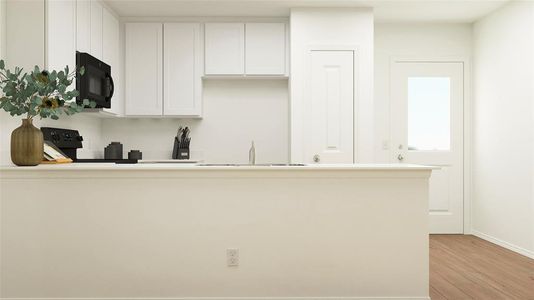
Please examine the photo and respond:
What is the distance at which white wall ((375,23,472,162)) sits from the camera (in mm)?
4934

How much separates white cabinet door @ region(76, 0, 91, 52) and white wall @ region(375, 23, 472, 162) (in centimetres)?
307

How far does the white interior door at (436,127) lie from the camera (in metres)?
4.98

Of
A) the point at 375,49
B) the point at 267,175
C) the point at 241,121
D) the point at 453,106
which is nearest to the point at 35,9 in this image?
the point at 267,175

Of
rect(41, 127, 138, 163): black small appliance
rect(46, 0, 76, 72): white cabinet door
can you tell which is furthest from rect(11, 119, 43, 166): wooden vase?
rect(41, 127, 138, 163): black small appliance

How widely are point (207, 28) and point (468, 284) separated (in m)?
3.42

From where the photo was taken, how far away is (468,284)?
10.3ft

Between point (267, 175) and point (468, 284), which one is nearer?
point (267, 175)

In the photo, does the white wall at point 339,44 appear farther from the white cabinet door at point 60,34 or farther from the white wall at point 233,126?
the white cabinet door at point 60,34

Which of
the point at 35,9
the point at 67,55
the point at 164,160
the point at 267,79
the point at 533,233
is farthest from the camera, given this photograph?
the point at 267,79

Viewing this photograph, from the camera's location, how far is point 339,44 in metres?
4.30

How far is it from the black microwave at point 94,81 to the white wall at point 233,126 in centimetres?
99

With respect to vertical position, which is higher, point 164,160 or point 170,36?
point 170,36

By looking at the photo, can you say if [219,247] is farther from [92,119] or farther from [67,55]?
[92,119]

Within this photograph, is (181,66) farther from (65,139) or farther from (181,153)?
(65,139)
